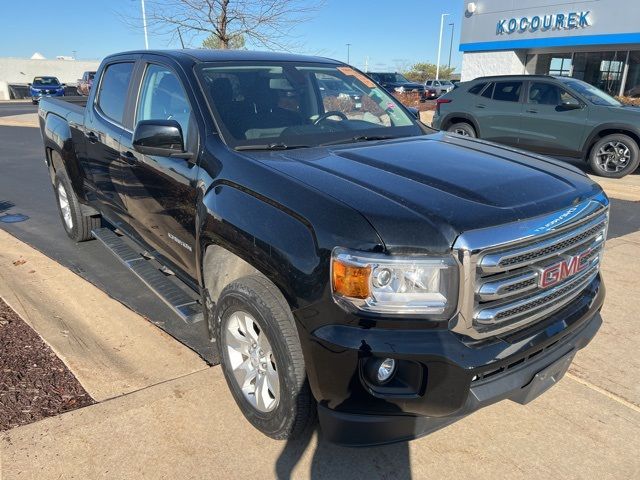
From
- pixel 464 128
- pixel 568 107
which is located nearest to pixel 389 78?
pixel 464 128

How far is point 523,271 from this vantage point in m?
2.23

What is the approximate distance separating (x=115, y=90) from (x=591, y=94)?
8.56 m

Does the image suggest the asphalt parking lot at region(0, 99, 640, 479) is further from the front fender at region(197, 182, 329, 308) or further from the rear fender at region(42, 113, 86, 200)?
the rear fender at region(42, 113, 86, 200)

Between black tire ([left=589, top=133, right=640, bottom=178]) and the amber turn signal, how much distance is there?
28.4 ft

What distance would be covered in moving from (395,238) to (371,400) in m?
0.66

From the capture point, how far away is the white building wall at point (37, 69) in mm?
50031

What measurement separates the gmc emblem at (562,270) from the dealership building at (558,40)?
20414 millimetres

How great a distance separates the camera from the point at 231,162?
2.74m

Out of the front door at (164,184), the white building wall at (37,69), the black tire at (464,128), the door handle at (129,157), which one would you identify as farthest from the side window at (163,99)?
the white building wall at (37,69)

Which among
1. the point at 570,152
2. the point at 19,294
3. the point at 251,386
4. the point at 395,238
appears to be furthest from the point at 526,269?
the point at 570,152

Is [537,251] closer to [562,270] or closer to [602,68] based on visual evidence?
[562,270]

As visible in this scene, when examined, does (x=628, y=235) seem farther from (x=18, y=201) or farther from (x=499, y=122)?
(x=18, y=201)

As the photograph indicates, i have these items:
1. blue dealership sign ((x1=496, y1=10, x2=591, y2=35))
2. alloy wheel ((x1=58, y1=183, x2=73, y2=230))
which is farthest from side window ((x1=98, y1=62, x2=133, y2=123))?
blue dealership sign ((x1=496, y1=10, x2=591, y2=35))

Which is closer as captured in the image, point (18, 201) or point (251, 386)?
point (251, 386)
